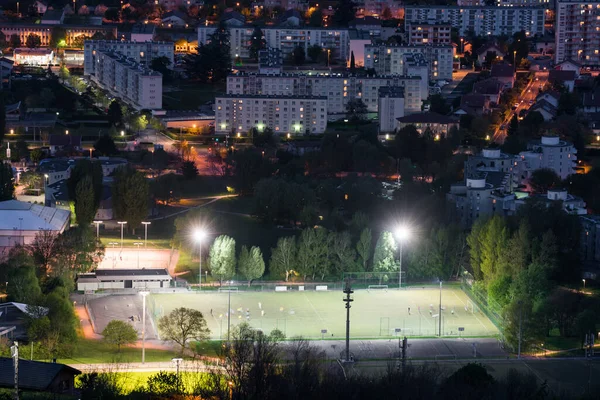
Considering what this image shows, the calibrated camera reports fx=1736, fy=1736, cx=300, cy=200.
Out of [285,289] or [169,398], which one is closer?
[169,398]

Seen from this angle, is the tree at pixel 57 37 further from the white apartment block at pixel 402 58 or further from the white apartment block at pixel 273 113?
the white apartment block at pixel 273 113

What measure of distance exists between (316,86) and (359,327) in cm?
1780

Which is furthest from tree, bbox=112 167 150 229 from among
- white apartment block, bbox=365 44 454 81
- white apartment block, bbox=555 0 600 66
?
white apartment block, bbox=555 0 600 66

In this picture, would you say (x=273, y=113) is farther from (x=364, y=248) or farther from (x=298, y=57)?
(x=364, y=248)

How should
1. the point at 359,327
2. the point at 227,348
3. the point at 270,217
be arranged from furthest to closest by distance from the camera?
1. the point at 270,217
2. the point at 359,327
3. the point at 227,348

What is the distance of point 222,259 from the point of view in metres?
Answer: 22.0

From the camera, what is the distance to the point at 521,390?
52.9 feet

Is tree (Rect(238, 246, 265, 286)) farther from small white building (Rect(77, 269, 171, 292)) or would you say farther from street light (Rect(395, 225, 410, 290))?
street light (Rect(395, 225, 410, 290))

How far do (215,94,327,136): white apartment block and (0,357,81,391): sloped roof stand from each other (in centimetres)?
1914

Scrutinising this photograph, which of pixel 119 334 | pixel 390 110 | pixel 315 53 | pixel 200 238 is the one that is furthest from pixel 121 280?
pixel 315 53

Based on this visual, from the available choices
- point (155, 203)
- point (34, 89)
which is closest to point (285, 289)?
point (155, 203)

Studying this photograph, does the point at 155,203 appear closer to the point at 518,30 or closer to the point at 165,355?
the point at 165,355

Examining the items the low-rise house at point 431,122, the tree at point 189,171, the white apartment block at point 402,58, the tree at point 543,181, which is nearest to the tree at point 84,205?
the tree at point 189,171

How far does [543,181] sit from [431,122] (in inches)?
238
